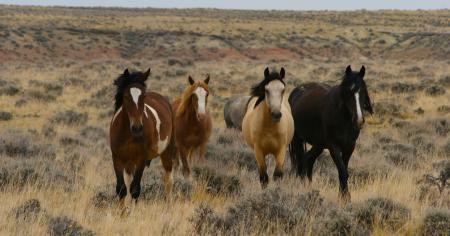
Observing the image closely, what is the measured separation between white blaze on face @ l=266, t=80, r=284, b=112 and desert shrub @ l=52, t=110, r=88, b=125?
10.1m

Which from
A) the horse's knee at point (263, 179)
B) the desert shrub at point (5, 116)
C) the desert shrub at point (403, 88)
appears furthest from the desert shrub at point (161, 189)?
the desert shrub at point (403, 88)

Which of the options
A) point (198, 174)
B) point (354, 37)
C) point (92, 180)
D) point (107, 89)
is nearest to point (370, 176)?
point (198, 174)

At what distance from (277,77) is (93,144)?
20.2ft

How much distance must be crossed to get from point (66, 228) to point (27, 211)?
0.87 meters

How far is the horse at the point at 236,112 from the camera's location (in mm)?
15102

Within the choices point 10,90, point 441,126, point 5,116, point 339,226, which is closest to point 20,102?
point 5,116

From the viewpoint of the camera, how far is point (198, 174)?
871 centimetres

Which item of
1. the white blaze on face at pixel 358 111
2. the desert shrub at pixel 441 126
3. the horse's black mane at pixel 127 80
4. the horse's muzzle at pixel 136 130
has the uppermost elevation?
the horse's black mane at pixel 127 80

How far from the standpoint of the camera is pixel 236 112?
50.2ft

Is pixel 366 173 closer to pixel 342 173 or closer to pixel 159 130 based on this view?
pixel 342 173

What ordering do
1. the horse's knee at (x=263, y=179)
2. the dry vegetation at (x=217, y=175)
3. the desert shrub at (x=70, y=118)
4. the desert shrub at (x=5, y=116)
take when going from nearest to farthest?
the dry vegetation at (x=217, y=175) < the horse's knee at (x=263, y=179) < the desert shrub at (x=70, y=118) < the desert shrub at (x=5, y=116)

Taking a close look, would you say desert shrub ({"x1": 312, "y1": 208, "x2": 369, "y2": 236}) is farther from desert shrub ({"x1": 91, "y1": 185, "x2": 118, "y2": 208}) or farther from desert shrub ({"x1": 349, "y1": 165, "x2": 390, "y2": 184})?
desert shrub ({"x1": 349, "y1": 165, "x2": 390, "y2": 184})

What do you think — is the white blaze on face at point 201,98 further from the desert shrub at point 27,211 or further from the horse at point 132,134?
the desert shrub at point 27,211

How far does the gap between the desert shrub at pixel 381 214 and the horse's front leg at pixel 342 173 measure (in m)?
1.06
